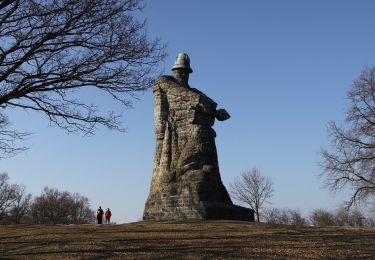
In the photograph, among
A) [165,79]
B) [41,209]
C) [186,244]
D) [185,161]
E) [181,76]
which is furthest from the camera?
[41,209]

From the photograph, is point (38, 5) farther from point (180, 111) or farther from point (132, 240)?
point (180, 111)

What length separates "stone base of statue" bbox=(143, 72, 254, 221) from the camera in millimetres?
20672

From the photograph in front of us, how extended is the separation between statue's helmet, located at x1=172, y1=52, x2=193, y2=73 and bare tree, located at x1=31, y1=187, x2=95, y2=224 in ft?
162

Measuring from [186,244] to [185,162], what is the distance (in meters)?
8.87

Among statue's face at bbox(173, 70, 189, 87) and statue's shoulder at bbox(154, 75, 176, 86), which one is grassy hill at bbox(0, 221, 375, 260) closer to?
statue's shoulder at bbox(154, 75, 176, 86)

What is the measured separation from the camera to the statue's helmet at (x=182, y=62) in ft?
79.1

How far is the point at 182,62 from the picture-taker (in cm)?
2422

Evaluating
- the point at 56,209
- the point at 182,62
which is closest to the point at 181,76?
the point at 182,62

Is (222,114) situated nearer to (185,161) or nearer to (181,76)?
(181,76)

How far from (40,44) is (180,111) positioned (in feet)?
35.7

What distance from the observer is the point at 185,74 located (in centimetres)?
2428

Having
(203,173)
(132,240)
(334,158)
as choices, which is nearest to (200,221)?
(203,173)

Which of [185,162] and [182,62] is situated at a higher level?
[182,62]

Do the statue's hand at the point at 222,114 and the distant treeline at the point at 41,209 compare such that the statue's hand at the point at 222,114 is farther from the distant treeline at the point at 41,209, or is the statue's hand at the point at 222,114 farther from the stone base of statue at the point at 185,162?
the distant treeline at the point at 41,209
